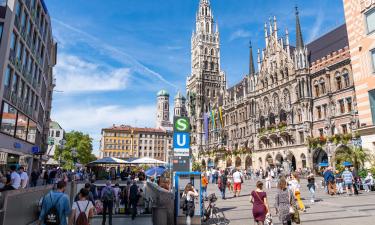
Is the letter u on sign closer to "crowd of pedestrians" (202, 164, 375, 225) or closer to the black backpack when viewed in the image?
"crowd of pedestrians" (202, 164, 375, 225)

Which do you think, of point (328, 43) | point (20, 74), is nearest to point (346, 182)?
point (20, 74)

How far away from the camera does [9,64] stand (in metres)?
22.1

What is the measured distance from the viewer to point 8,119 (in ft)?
74.2

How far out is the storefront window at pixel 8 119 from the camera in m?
21.6

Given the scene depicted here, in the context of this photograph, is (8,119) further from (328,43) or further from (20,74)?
(328,43)

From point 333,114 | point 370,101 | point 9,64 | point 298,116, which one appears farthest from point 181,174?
point 298,116

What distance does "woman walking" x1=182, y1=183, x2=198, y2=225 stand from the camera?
10578 millimetres

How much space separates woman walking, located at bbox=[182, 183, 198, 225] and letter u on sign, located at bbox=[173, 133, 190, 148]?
6.13 ft

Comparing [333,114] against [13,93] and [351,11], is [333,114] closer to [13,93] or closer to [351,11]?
[351,11]

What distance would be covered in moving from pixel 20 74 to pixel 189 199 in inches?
854

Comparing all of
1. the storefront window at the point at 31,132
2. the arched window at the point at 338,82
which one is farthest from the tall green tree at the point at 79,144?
the arched window at the point at 338,82

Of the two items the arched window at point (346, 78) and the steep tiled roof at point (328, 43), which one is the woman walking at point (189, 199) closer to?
the arched window at point (346, 78)

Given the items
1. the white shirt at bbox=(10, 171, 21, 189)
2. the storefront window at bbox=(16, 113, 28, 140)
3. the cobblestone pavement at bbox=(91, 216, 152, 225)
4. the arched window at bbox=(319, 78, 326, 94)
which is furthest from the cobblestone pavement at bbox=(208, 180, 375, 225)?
the arched window at bbox=(319, 78, 326, 94)

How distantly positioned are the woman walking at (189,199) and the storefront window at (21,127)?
68.2ft
